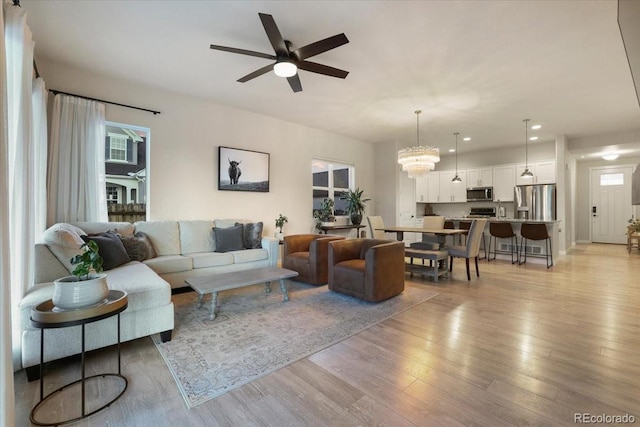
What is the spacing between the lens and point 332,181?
6.81m

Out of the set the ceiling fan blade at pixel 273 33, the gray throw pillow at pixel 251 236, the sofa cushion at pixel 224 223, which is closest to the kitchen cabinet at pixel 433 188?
the gray throw pillow at pixel 251 236

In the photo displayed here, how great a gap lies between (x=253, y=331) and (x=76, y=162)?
3073mm

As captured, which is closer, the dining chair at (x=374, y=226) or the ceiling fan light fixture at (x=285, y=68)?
the ceiling fan light fixture at (x=285, y=68)

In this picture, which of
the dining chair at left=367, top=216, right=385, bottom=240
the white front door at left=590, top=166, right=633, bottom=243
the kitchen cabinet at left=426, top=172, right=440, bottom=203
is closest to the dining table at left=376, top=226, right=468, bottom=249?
the dining chair at left=367, top=216, right=385, bottom=240

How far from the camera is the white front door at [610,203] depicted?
845 centimetres

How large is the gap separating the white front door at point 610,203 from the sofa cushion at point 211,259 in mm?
11228

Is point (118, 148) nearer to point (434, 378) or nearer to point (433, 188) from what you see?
point (434, 378)

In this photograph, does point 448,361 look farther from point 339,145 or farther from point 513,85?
point 339,145

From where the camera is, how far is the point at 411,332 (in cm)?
258

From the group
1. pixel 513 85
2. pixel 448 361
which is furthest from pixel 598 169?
pixel 448 361

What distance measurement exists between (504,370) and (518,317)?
1226 millimetres

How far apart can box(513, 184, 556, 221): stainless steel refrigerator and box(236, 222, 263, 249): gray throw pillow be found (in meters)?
6.80

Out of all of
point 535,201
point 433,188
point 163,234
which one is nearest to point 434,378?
point 163,234

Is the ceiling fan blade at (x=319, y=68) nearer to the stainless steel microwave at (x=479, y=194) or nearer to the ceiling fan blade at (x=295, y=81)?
the ceiling fan blade at (x=295, y=81)
